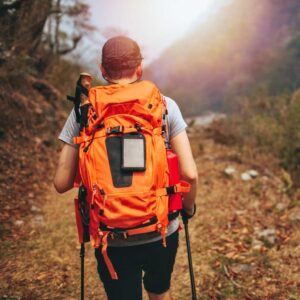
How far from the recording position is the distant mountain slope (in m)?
45.5

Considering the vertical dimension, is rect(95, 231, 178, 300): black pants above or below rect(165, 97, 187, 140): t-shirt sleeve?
below

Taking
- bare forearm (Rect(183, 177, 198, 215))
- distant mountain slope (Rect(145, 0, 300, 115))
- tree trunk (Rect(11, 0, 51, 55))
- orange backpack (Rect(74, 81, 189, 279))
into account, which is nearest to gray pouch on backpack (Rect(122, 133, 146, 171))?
orange backpack (Rect(74, 81, 189, 279))

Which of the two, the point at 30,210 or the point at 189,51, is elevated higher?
the point at 189,51

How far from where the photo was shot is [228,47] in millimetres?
49906

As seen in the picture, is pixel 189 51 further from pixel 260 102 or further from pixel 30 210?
pixel 30 210

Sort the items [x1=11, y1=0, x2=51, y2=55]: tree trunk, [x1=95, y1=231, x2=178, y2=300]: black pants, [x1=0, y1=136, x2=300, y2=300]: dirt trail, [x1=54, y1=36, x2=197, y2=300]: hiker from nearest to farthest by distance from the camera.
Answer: [x1=54, y1=36, x2=197, y2=300]: hiker < [x1=95, y1=231, x2=178, y2=300]: black pants < [x1=0, y1=136, x2=300, y2=300]: dirt trail < [x1=11, y1=0, x2=51, y2=55]: tree trunk

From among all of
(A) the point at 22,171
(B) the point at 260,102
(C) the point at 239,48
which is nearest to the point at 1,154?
(A) the point at 22,171

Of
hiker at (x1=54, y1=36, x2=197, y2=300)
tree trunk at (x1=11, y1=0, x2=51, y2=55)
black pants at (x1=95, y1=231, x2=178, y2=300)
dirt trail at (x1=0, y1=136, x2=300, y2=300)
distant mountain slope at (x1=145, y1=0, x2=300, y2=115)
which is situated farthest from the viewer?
distant mountain slope at (x1=145, y1=0, x2=300, y2=115)

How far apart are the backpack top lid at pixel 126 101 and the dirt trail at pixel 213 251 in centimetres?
259

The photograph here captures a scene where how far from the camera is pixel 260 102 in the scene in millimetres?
9648

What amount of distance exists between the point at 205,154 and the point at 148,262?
6.75 meters

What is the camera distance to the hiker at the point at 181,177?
1.70 m

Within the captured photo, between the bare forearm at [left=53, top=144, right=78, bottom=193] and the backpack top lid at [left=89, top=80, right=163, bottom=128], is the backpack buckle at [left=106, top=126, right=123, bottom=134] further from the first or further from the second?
the bare forearm at [left=53, top=144, right=78, bottom=193]

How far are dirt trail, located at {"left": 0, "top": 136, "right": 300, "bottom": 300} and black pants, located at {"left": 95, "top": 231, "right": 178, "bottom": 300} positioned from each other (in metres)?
1.89
